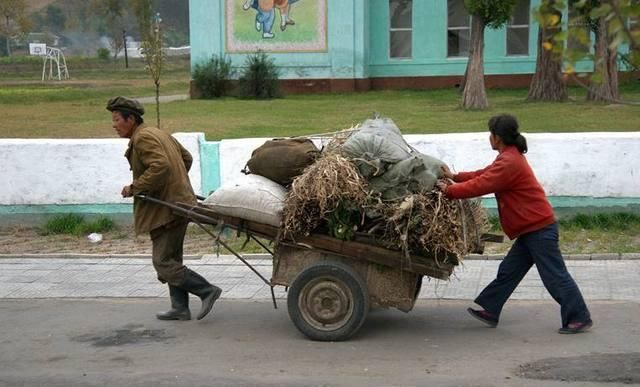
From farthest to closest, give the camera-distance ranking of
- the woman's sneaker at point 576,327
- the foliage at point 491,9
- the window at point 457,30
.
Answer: the window at point 457,30 → the foliage at point 491,9 → the woman's sneaker at point 576,327

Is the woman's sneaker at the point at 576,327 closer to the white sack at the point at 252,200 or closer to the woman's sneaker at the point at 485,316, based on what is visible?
the woman's sneaker at the point at 485,316

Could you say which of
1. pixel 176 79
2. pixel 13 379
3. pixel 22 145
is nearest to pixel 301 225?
pixel 13 379

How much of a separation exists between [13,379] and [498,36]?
28.9m

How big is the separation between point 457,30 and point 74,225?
24548 mm

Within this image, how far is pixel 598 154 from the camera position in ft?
35.7

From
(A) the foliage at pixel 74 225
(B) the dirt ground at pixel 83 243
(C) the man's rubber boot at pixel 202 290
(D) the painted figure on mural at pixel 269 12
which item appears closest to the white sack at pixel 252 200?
(C) the man's rubber boot at pixel 202 290

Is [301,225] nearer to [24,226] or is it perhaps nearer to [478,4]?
[24,226]

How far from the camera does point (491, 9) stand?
77.5 ft

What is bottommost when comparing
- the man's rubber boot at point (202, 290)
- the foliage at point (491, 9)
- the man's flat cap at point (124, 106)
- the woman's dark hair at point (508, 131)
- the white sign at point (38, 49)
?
the man's rubber boot at point (202, 290)

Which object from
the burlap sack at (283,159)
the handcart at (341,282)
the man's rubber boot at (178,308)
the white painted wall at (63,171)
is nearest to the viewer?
the handcart at (341,282)

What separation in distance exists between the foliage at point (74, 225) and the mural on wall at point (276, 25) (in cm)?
2175

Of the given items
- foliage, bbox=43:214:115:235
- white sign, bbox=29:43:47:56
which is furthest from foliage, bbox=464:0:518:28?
white sign, bbox=29:43:47:56

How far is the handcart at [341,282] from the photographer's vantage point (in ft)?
23.2

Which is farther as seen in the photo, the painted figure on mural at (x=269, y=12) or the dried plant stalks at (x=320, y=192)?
the painted figure on mural at (x=269, y=12)
